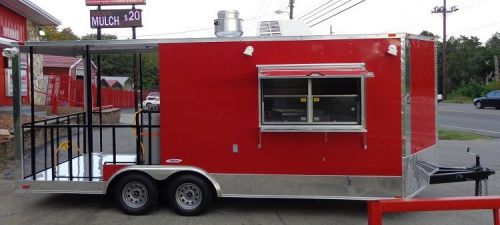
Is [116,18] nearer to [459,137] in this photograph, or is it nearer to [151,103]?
[151,103]

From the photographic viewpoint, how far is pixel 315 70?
6.66 metres

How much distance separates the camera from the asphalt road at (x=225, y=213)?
22.6ft

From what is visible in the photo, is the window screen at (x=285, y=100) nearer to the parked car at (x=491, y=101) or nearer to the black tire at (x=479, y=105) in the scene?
the parked car at (x=491, y=101)

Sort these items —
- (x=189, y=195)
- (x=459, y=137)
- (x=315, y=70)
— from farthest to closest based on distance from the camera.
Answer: (x=459, y=137), (x=189, y=195), (x=315, y=70)

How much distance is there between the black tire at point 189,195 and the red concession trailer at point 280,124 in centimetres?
1

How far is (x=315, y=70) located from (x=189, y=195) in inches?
95.9

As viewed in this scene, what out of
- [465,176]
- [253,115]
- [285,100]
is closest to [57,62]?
[253,115]

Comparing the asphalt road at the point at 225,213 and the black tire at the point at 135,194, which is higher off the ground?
the black tire at the point at 135,194

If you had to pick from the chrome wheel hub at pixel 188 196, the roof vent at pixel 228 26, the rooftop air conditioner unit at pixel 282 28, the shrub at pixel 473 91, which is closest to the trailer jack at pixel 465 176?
the rooftop air conditioner unit at pixel 282 28

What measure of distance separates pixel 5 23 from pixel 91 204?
15708mm

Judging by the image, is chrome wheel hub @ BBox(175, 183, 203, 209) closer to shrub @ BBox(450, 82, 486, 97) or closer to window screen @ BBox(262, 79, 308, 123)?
window screen @ BBox(262, 79, 308, 123)

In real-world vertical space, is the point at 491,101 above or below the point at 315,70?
below

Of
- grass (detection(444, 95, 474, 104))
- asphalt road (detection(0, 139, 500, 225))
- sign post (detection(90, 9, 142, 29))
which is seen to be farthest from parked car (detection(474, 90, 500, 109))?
asphalt road (detection(0, 139, 500, 225))

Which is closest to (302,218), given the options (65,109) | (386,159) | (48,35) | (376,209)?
(386,159)
